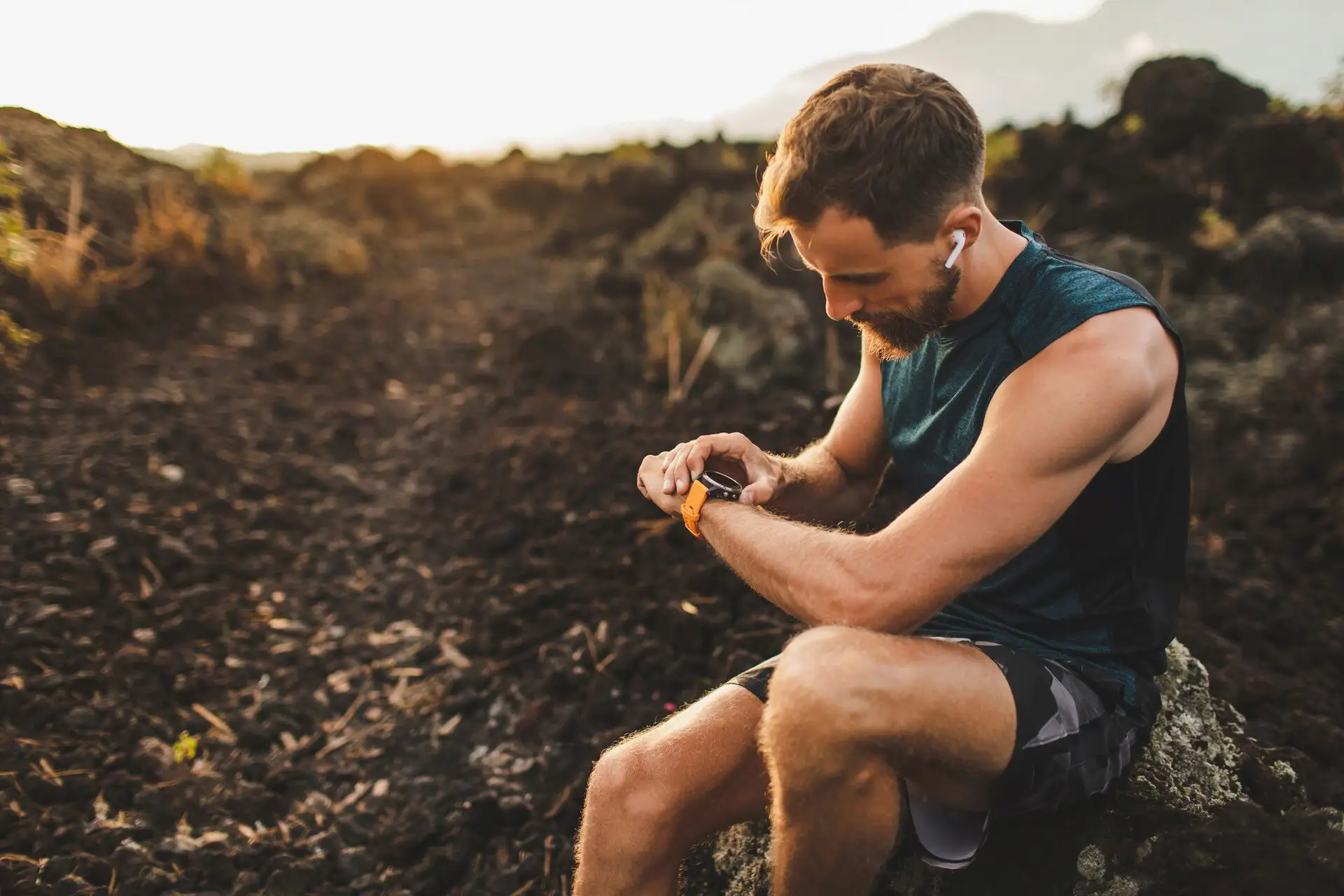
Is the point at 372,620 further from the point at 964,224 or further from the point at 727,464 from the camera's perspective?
the point at 964,224

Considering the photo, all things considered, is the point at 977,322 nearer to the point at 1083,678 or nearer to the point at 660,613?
the point at 1083,678

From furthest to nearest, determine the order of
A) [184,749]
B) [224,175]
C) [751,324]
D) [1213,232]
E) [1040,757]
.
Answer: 1. [224,175]
2. [1213,232]
3. [751,324]
4. [184,749]
5. [1040,757]

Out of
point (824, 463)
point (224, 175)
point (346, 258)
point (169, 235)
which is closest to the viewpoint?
point (824, 463)

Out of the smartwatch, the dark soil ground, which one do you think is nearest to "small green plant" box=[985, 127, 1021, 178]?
the dark soil ground

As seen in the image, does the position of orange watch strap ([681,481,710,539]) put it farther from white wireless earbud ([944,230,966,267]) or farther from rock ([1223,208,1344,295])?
rock ([1223,208,1344,295])

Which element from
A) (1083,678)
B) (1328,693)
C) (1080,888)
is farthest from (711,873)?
(1328,693)

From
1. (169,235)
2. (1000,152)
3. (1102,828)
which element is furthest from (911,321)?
(1000,152)

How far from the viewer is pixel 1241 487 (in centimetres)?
451

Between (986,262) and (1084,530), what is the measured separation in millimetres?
622

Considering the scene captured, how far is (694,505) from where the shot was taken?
2121 mm

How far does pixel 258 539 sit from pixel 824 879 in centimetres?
330

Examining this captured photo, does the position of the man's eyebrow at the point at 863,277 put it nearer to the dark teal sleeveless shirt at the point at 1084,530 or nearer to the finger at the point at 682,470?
the dark teal sleeveless shirt at the point at 1084,530

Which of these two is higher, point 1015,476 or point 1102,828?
point 1015,476

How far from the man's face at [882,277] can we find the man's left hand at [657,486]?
591 millimetres
